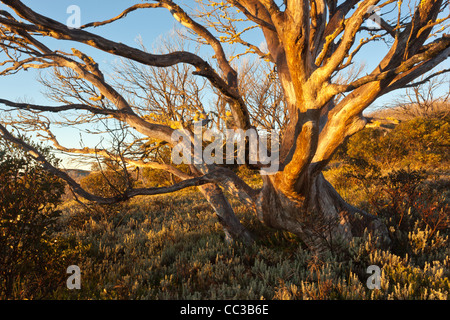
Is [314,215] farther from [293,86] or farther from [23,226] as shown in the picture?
[23,226]

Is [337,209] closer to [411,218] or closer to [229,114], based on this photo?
[411,218]

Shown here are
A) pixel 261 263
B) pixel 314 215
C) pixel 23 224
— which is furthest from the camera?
pixel 314 215

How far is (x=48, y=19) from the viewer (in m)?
2.97

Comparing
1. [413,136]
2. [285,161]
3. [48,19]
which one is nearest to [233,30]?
[285,161]

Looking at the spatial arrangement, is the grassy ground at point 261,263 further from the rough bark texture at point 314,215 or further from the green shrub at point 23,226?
the rough bark texture at point 314,215

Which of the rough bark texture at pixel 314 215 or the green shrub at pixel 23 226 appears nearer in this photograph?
the green shrub at pixel 23 226

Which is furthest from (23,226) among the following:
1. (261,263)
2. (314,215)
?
(314,215)

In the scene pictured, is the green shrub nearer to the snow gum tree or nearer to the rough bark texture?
the snow gum tree

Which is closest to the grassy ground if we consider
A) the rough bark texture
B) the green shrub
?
the green shrub

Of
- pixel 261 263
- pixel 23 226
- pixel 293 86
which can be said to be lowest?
pixel 261 263

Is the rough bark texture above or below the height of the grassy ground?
above

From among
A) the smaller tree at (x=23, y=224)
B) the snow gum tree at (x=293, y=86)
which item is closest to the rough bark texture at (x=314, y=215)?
the snow gum tree at (x=293, y=86)

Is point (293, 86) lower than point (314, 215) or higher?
higher
